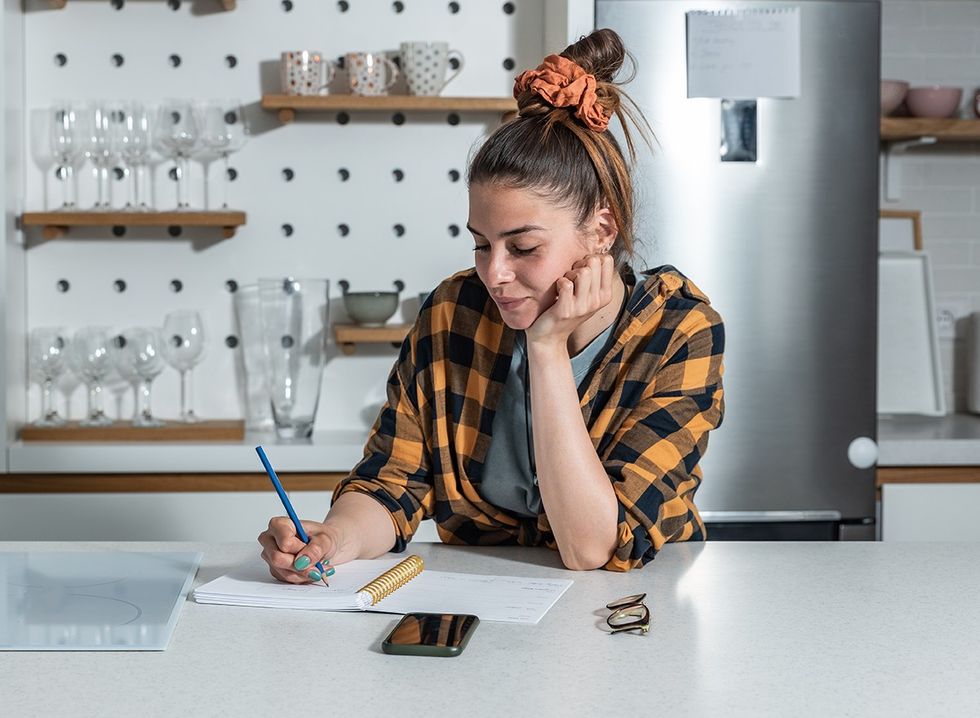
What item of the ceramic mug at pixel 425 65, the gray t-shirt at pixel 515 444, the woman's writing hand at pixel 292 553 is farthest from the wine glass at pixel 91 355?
the woman's writing hand at pixel 292 553

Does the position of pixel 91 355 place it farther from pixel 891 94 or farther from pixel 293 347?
pixel 891 94

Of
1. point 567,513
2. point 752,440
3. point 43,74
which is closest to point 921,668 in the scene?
point 567,513

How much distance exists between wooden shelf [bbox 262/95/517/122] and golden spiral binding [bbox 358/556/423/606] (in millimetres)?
1508

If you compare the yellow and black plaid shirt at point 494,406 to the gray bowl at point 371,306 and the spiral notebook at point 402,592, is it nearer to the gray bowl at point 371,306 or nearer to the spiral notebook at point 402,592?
the spiral notebook at point 402,592

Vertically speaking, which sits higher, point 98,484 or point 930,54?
point 930,54

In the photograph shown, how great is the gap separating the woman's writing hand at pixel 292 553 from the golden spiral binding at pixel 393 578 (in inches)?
2.9

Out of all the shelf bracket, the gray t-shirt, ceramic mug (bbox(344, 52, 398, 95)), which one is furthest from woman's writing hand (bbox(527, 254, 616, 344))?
the shelf bracket

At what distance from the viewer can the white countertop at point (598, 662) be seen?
87 centimetres

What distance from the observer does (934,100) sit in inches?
113

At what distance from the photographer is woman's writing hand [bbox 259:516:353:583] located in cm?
121

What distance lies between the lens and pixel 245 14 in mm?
2734

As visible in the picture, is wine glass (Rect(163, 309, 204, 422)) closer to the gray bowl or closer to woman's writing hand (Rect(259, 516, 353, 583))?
the gray bowl

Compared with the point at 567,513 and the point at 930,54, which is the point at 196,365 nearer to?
the point at 567,513

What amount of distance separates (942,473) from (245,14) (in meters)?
1.92
